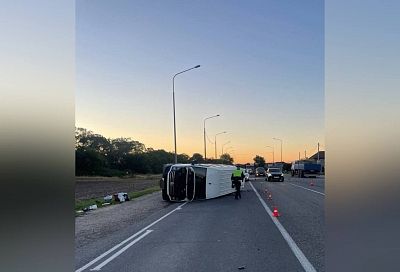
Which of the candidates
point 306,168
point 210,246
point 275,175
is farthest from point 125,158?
point 210,246

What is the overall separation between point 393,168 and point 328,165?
0.33 meters

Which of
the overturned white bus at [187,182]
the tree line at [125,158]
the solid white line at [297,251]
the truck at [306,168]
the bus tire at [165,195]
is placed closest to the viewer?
the solid white line at [297,251]

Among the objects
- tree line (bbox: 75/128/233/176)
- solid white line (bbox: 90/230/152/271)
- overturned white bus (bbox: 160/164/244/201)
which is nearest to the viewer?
solid white line (bbox: 90/230/152/271)

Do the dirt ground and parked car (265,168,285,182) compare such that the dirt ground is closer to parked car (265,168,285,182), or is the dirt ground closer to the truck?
parked car (265,168,285,182)

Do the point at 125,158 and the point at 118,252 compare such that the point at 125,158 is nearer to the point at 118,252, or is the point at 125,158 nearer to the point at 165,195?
the point at 165,195

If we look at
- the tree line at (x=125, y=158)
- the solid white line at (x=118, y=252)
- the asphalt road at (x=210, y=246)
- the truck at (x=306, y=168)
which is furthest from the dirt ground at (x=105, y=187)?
the tree line at (x=125, y=158)

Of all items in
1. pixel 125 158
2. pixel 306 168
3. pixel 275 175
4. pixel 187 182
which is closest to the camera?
pixel 187 182

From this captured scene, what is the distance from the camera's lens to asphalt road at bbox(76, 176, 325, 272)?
7.47 metres

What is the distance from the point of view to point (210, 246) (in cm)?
945

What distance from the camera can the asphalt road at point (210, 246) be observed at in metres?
7.47

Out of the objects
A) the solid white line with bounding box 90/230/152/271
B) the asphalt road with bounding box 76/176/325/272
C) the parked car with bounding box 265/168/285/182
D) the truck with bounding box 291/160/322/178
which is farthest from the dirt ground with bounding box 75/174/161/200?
the truck with bounding box 291/160/322/178

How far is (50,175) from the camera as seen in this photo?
1.86 m

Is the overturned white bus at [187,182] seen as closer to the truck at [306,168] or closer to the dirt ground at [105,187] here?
the dirt ground at [105,187]

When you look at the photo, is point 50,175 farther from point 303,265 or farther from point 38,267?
point 303,265
